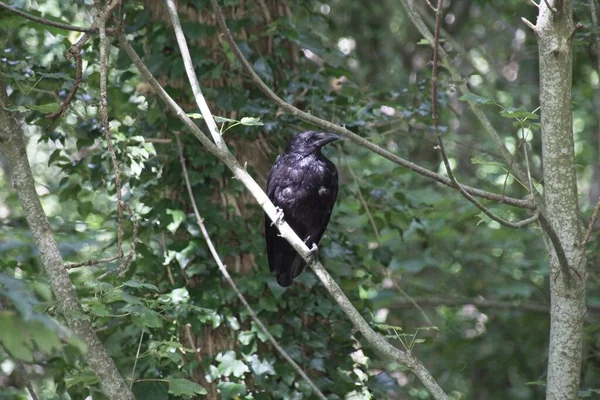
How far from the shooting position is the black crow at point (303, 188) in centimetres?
431

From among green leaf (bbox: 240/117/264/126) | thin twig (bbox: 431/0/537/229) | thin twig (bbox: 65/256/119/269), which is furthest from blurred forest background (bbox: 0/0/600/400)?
green leaf (bbox: 240/117/264/126)

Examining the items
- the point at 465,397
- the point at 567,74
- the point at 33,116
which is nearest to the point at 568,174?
the point at 567,74

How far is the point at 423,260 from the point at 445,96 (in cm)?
192

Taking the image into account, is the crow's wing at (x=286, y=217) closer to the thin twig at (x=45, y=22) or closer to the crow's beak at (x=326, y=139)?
the crow's beak at (x=326, y=139)

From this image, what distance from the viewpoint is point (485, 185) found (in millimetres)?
6844

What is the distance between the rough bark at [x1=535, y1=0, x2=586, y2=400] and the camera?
294cm

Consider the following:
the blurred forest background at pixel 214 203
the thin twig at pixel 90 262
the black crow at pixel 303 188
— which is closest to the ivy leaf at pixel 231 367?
the blurred forest background at pixel 214 203

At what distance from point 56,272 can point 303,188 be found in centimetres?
184

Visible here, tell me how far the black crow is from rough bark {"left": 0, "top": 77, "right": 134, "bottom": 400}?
147 centimetres

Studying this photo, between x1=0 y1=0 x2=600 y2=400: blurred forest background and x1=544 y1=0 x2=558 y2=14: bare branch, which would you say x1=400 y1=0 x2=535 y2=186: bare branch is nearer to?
x1=0 y1=0 x2=600 y2=400: blurred forest background

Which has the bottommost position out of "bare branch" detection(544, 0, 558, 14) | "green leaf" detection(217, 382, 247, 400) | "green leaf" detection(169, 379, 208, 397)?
"green leaf" detection(217, 382, 247, 400)

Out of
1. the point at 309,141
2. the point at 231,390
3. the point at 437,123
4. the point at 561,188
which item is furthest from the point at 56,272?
the point at 561,188

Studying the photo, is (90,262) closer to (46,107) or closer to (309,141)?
(46,107)

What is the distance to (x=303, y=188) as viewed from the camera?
4449mm
